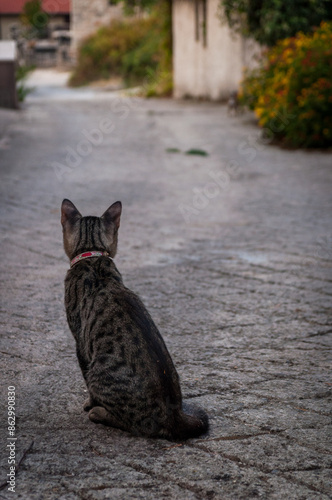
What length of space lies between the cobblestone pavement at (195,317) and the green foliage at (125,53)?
696 inches

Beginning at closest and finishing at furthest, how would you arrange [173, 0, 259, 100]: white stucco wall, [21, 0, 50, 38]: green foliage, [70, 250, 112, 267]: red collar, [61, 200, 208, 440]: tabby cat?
[61, 200, 208, 440]: tabby cat, [70, 250, 112, 267]: red collar, [173, 0, 259, 100]: white stucco wall, [21, 0, 50, 38]: green foliage

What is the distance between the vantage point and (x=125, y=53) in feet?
98.0

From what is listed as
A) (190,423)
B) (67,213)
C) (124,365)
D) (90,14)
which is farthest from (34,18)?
(190,423)

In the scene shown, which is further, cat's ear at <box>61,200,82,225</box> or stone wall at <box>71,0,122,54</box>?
stone wall at <box>71,0,122,54</box>

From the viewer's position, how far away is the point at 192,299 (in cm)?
472

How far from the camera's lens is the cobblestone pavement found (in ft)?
8.54

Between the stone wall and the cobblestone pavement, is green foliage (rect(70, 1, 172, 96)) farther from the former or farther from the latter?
the cobblestone pavement

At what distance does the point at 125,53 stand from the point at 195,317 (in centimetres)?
2732

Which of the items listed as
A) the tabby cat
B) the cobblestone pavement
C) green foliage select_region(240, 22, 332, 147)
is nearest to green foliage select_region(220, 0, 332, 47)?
green foliage select_region(240, 22, 332, 147)

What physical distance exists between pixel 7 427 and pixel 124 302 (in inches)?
30.4

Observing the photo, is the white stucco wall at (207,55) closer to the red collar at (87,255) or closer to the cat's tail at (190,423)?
the red collar at (87,255)

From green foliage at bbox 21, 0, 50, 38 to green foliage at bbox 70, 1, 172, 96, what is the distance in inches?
364

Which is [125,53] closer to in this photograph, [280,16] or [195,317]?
[280,16]

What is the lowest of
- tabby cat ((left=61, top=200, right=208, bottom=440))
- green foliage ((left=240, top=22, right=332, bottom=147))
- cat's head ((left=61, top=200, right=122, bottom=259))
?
tabby cat ((left=61, top=200, right=208, bottom=440))
